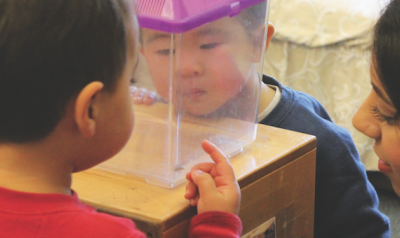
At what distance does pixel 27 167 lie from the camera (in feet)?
1.75

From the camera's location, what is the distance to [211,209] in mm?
626

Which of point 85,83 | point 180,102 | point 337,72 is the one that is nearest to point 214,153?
point 180,102

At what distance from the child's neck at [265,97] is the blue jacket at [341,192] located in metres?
0.08

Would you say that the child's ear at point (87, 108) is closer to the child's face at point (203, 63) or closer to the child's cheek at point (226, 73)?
the child's face at point (203, 63)

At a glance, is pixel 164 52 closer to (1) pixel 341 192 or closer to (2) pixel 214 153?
(2) pixel 214 153

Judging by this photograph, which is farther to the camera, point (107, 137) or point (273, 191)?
point (273, 191)

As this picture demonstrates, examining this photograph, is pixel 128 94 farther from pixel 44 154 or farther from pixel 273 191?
pixel 273 191

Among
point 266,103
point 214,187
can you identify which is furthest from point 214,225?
point 266,103

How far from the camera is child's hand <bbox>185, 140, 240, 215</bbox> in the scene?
63 cm

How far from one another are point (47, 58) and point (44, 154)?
116 millimetres

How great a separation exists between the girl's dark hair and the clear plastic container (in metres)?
0.21

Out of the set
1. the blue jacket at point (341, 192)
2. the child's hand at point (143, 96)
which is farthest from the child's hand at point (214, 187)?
the blue jacket at point (341, 192)

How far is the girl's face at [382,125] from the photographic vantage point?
26.8 inches

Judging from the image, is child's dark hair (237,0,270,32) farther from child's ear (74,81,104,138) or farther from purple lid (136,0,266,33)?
child's ear (74,81,104,138)
